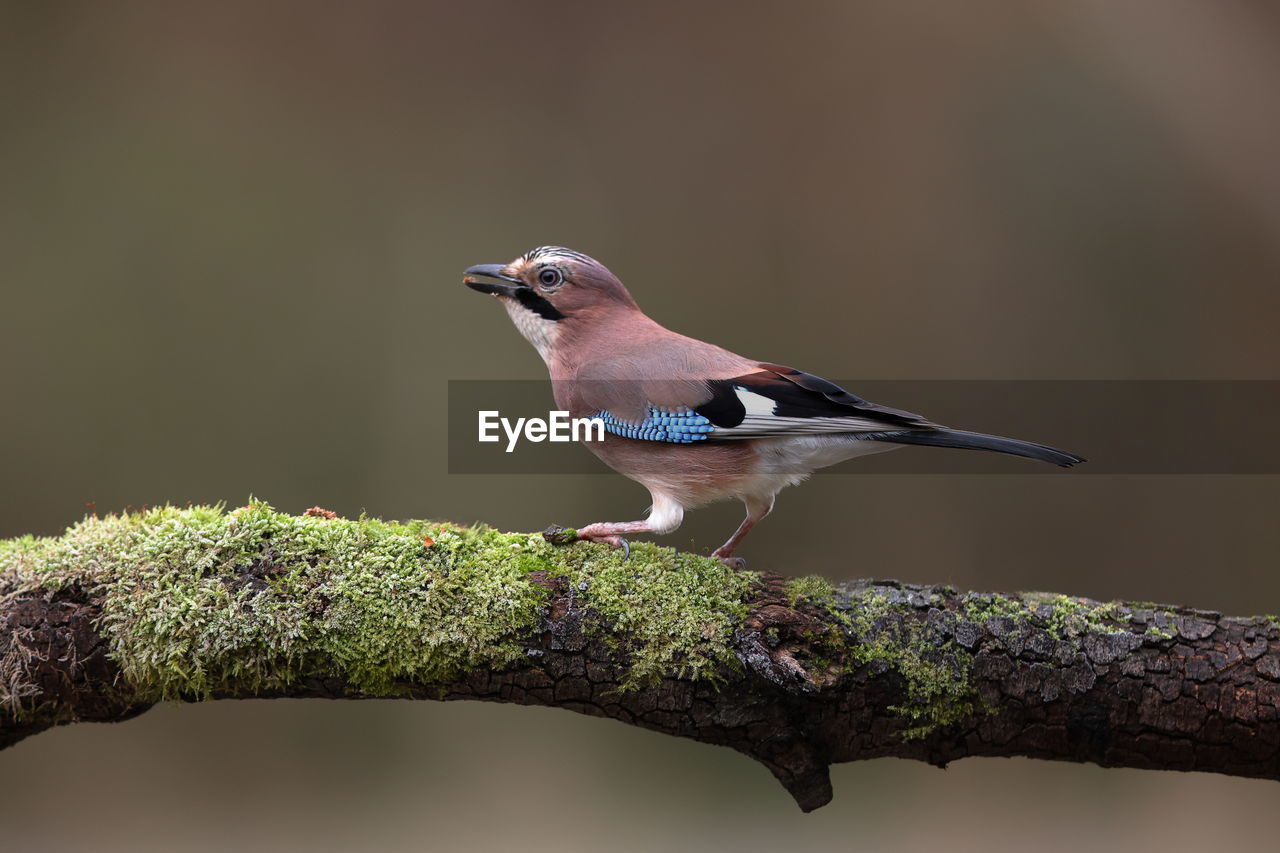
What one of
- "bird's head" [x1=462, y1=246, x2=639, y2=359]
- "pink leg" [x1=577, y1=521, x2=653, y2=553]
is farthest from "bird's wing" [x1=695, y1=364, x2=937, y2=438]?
"bird's head" [x1=462, y1=246, x2=639, y2=359]

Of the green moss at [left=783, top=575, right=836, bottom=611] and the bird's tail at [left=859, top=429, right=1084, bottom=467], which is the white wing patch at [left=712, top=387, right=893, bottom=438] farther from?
the green moss at [left=783, top=575, right=836, bottom=611]

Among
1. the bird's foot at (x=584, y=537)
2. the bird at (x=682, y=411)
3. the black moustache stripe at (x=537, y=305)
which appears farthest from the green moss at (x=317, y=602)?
the black moustache stripe at (x=537, y=305)

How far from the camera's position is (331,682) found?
2.94 metres

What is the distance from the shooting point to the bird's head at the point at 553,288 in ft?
12.4

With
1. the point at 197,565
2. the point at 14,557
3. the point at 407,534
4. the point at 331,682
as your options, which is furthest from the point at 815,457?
the point at 14,557

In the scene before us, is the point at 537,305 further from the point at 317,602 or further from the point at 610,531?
the point at 317,602

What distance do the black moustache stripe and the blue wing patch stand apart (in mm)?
603

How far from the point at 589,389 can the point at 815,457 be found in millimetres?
839

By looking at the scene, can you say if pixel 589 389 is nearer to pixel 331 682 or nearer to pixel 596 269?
pixel 596 269

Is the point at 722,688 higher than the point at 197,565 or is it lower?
lower

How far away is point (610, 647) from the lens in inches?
116

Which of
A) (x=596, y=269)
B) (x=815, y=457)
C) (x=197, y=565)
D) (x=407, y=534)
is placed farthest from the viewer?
(x=596, y=269)

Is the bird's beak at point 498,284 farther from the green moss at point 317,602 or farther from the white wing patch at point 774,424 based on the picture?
the green moss at point 317,602

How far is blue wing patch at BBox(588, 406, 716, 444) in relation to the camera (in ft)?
11.1
